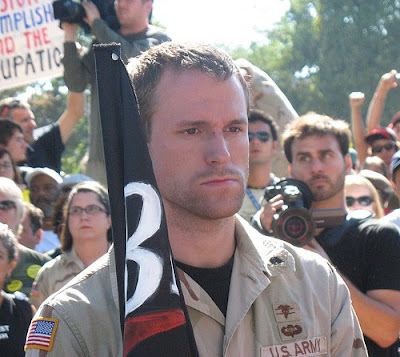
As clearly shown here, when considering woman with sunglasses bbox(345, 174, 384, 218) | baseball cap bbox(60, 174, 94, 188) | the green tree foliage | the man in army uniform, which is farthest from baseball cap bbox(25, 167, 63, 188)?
the green tree foliage

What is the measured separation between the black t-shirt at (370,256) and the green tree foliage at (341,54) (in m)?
30.7

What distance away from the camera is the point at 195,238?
9.77 feet

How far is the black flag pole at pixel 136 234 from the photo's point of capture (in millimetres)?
2521

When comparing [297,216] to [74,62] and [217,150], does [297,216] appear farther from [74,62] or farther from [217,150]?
[74,62]

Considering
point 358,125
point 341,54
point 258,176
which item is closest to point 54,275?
point 258,176

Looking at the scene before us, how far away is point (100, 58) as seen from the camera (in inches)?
107

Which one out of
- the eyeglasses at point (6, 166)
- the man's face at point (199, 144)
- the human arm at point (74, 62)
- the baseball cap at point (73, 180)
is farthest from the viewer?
the eyeglasses at point (6, 166)

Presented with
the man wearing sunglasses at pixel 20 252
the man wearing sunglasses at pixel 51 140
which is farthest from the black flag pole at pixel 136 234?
the man wearing sunglasses at pixel 51 140

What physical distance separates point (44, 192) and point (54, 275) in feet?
7.35

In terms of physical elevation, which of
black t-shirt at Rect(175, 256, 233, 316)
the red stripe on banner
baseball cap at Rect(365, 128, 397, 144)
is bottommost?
baseball cap at Rect(365, 128, 397, 144)

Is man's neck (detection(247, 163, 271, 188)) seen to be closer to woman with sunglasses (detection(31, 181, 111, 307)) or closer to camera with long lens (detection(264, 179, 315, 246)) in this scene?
woman with sunglasses (detection(31, 181, 111, 307))

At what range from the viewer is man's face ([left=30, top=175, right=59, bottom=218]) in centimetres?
800

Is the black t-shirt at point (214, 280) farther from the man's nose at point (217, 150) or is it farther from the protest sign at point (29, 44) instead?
the protest sign at point (29, 44)

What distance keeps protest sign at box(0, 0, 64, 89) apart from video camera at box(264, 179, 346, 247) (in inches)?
175
